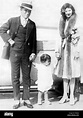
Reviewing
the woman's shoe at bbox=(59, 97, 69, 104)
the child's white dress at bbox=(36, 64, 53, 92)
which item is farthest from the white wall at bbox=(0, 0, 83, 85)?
the woman's shoe at bbox=(59, 97, 69, 104)

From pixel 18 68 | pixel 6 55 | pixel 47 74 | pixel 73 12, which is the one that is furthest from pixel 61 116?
pixel 73 12

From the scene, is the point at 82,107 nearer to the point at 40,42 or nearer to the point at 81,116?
the point at 81,116

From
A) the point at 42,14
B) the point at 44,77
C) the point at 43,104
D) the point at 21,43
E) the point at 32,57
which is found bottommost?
the point at 43,104

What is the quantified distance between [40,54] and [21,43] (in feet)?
0.74

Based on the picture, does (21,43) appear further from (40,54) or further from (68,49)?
(68,49)

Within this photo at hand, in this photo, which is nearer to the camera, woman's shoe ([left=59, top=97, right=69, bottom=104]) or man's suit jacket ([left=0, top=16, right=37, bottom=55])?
man's suit jacket ([left=0, top=16, right=37, bottom=55])

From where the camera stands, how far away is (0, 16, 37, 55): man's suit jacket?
2.75 metres

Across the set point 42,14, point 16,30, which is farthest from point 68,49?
point 16,30

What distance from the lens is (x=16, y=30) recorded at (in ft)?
9.03

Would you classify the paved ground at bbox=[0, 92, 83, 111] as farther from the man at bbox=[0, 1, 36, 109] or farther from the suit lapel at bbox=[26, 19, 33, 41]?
the suit lapel at bbox=[26, 19, 33, 41]

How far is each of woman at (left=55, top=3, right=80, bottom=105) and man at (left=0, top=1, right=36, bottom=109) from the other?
30 centimetres

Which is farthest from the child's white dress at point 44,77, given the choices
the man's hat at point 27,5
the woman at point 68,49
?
the man's hat at point 27,5

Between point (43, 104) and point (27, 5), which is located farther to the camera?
point (43, 104)

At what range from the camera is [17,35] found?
9.06 feet
